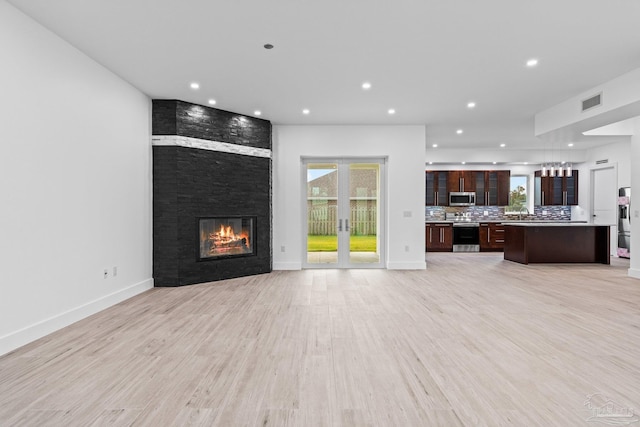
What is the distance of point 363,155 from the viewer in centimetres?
695

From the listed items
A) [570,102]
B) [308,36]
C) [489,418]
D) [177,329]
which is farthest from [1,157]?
[570,102]

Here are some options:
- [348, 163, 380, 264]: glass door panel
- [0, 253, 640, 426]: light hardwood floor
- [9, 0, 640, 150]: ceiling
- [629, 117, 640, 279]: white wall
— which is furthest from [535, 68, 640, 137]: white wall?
[348, 163, 380, 264]: glass door panel

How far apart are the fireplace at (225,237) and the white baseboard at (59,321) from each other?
1223mm

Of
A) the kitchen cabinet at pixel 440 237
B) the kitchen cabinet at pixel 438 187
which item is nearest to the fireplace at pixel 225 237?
the kitchen cabinet at pixel 440 237

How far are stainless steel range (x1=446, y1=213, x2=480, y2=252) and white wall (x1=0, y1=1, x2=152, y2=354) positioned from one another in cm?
855

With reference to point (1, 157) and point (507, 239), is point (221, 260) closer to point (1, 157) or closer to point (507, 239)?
point (1, 157)

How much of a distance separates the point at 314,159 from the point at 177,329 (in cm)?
451

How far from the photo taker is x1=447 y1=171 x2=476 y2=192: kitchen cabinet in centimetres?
1048

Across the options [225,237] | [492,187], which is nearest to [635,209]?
[492,187]

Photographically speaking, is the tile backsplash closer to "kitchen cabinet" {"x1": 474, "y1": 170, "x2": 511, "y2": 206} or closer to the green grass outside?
"kitchen cabinet" {"x1": 474, "y1": 170, "x2": 511, "y2": 206}

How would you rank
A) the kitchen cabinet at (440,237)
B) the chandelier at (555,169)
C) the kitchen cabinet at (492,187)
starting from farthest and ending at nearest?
1. the kitchen cabinet at (492,187)
2. the kitchen cabinet at (440,237)
3. the chandelier at (555,169)

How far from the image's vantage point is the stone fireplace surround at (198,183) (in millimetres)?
5352

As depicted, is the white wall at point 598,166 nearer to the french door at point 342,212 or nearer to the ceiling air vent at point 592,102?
the ceiling air vent at point 592,102

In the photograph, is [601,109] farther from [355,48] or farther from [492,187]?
[492,187]
